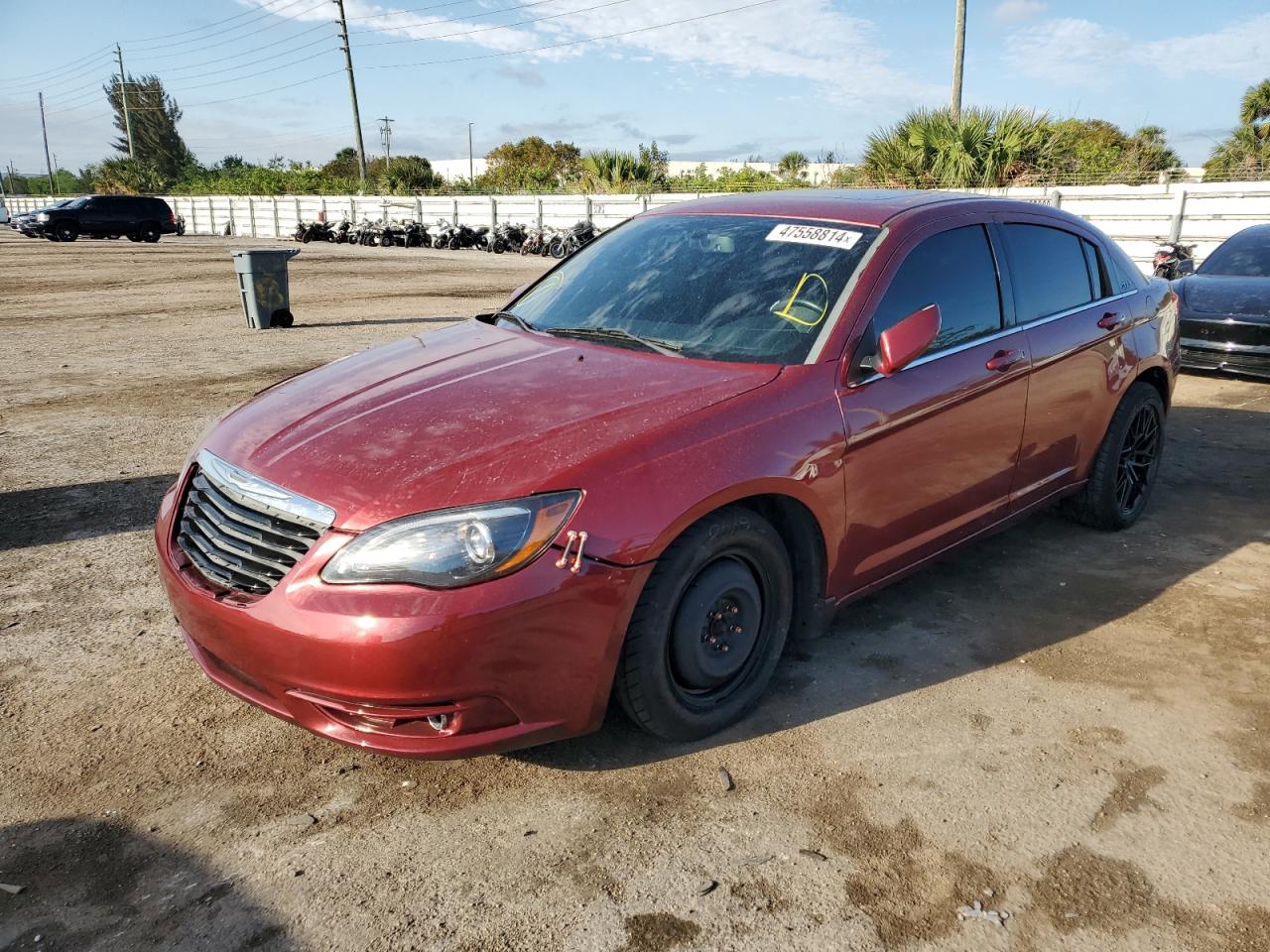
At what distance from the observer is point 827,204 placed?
381 centimetres

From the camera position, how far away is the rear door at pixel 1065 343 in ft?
13.3

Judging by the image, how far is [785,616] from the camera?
10.4ft

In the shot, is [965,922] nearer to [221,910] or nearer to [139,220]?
[221,910]

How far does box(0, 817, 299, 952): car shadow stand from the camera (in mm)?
2199

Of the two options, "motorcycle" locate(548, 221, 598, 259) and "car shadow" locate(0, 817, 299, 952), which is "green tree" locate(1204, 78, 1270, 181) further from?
"car shadow" locate(0, 817, 299, 952)

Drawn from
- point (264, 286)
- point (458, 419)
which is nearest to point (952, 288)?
point (458, 419)

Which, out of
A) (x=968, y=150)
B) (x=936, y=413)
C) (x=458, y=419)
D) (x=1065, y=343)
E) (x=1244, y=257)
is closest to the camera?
(x=458, y=419)

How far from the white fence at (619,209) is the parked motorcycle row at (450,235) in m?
1.01

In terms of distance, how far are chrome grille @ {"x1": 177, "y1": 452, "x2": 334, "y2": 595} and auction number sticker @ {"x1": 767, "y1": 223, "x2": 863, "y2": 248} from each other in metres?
2.02

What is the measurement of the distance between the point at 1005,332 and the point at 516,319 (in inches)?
78.4

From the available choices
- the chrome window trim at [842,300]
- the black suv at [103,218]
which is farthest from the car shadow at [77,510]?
the black suv at [103,218]

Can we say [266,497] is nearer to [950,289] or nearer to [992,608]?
[950,289]

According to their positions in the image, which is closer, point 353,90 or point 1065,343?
point 1065,343

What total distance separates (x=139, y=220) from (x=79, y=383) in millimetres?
34111
